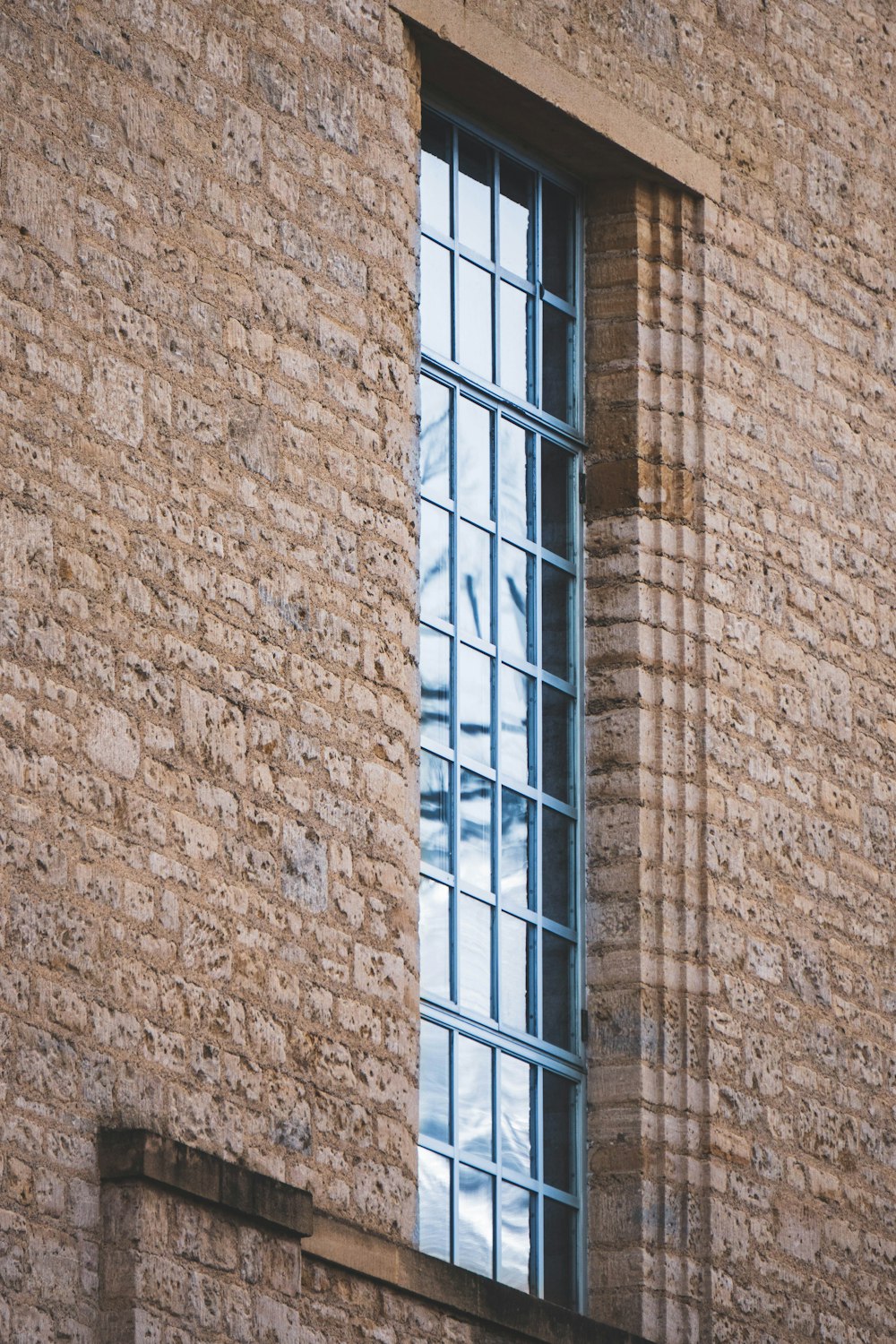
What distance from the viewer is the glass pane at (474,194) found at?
1091 cm

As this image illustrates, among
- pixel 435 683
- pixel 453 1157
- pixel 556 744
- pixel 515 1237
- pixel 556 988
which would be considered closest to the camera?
pixel 453 1157

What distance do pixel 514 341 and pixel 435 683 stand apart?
1.39 meters

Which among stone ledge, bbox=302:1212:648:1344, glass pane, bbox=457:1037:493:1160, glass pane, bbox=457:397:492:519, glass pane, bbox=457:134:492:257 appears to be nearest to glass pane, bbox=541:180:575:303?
glass pane, bbox=457:134:492:257

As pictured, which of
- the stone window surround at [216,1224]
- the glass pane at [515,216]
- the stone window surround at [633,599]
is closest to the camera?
the stone window surround at [216,1224]

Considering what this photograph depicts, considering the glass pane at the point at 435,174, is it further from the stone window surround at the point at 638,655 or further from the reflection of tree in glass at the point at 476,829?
the reflection of tree in glass at the point at 476,829

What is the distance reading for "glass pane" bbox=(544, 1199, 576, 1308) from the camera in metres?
10.3

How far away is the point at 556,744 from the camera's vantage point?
10.9m

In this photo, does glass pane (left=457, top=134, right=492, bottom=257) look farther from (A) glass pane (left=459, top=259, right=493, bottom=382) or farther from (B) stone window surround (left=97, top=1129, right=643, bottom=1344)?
(B) stone window surround (left=97, top=1129, right=643, bottom=1344)

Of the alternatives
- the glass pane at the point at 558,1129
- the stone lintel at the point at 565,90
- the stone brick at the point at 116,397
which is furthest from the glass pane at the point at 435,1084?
the stone lintel at the point at 565,90

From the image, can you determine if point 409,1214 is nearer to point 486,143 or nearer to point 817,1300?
point 817,1300

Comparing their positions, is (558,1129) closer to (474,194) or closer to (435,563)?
(435,563)

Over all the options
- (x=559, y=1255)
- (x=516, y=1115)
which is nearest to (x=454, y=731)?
(x=516, y=1115)

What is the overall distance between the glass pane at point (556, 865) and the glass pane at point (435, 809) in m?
0.51

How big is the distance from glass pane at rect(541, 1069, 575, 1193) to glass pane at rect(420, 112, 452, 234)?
2900 mm
